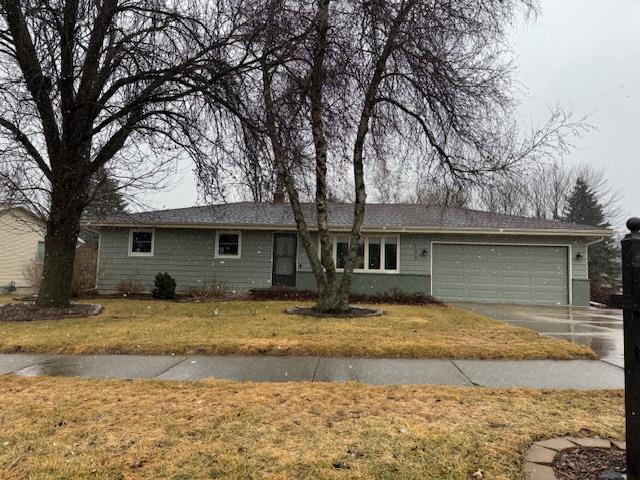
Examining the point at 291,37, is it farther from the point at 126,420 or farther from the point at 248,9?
the point at 126,420

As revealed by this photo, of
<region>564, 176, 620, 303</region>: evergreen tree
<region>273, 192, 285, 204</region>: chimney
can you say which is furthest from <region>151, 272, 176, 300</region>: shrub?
<region>564, 176, 620, 303</region>: evergreen tree

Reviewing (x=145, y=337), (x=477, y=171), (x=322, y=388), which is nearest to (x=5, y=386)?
(x=145, y=337)

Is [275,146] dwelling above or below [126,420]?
above

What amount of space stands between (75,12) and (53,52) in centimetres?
101

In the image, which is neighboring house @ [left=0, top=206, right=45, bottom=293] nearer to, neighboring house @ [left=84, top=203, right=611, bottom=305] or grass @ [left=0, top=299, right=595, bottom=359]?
neighboring house @ [left=84, top=203, right=611, bottom=305]

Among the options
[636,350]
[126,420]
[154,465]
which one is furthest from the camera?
[126,420]

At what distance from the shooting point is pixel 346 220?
56.1ft

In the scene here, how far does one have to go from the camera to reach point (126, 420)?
12.1ft

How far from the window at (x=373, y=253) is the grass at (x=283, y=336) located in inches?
237

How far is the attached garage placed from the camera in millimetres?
16094

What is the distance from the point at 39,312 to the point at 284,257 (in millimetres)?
8461

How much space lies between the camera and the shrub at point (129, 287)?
16.6 meters

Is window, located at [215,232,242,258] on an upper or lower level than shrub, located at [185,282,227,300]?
upper

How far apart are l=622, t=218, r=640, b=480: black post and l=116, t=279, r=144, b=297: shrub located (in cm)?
1632
